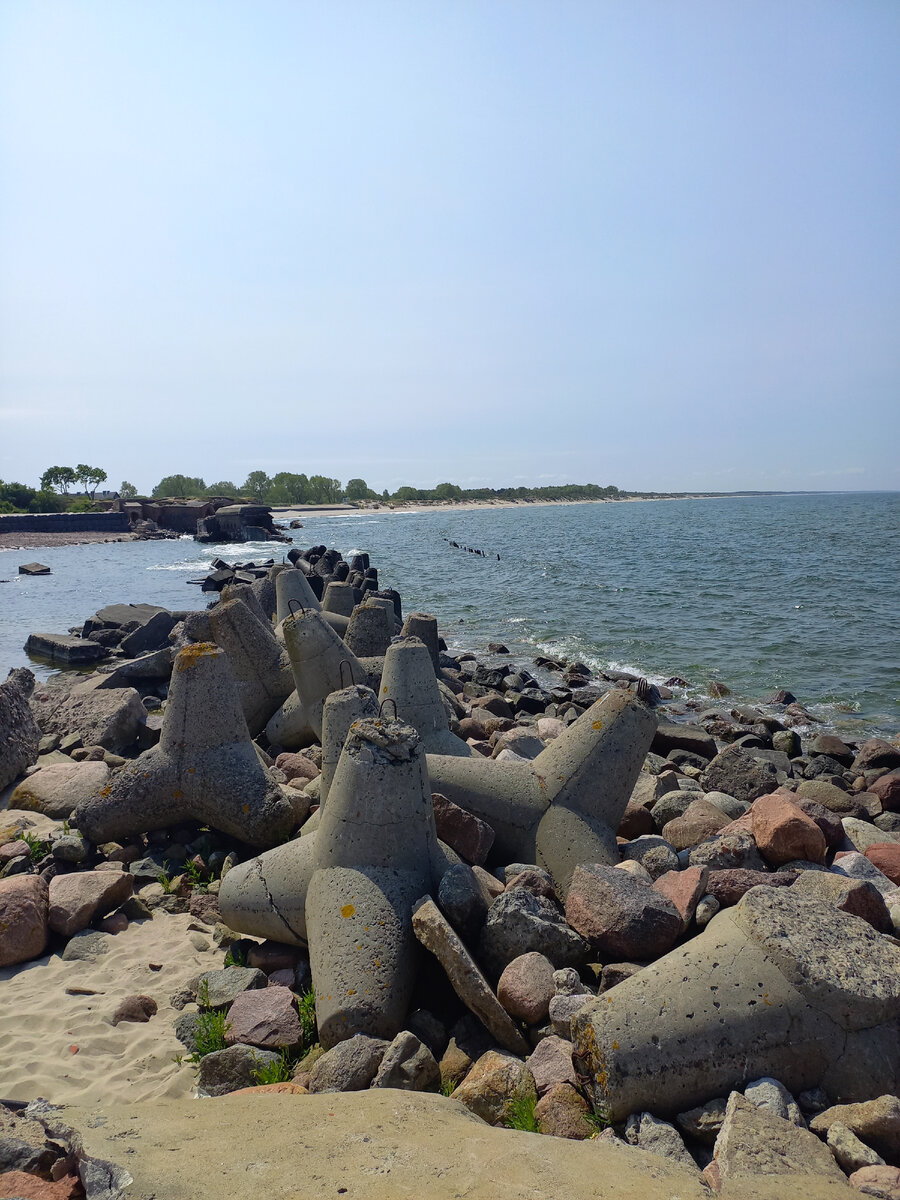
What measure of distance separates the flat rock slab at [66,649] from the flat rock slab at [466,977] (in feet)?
42.4

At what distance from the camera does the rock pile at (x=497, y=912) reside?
2805mm

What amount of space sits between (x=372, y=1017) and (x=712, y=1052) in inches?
55.3

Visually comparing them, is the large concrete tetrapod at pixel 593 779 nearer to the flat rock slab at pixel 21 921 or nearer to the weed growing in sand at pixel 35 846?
the flat rock slab at pixel 21 921

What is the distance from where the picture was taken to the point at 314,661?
687 centimetres

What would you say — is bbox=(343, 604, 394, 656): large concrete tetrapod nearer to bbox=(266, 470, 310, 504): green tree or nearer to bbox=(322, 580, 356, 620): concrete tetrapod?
bbox=(322, 580, 356, 620): concrete tetrapod

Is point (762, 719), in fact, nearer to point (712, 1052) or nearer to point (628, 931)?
point (628, 931)

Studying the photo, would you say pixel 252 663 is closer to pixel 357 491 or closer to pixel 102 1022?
pixel 102 1022

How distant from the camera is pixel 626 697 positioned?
16.7ft

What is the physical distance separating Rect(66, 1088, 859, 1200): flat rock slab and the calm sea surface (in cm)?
1031

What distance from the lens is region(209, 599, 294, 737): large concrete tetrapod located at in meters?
7.84

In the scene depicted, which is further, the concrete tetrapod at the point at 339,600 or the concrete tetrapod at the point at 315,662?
the concrete tetrapod at the point at 339,600

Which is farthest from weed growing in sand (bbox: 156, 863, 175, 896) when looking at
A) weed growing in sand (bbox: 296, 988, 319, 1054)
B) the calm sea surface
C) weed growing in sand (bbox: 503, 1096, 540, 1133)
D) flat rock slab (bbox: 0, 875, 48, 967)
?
the calm sea surface

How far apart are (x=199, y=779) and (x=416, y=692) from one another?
164 cm

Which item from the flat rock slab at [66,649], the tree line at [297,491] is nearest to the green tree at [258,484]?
the tree line at [297,491]
